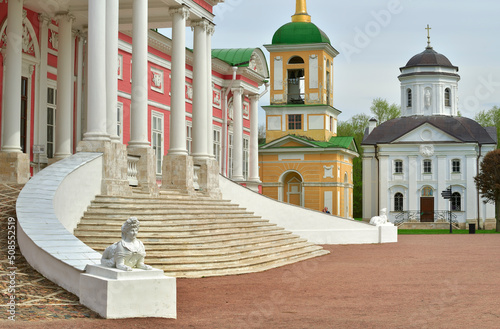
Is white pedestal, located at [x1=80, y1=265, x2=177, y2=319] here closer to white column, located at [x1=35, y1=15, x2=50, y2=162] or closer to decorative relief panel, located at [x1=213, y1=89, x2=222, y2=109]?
white column, located at [x1=35, y1=15, x2=50, y2=162]

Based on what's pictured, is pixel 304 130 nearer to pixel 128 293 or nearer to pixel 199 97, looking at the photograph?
pixel 199 97

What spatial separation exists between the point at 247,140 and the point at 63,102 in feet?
49.3

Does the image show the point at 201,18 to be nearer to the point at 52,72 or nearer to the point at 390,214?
the point at 52,72

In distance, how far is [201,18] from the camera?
20.6 metres

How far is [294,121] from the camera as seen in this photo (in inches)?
1989

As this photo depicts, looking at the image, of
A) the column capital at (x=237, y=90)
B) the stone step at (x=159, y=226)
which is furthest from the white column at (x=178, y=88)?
the column capital at (x=237, y=90)

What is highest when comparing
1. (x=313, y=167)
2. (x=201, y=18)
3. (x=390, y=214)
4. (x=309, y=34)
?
(x=309, y=34)

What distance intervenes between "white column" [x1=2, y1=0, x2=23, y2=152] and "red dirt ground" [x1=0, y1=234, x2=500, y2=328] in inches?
256

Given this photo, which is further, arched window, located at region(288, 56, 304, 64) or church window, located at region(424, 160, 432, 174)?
church window, located at region(424, 160, 432, 174)

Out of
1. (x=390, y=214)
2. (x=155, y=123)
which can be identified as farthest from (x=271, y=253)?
(x=390, y=214)

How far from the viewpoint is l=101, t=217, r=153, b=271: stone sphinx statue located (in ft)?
27.1

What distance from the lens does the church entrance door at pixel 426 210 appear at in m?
55.7

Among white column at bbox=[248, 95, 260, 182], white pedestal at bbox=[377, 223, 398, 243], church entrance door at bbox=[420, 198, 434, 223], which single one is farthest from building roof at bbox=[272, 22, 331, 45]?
white pedestal at bbox=[377, 223, 398, 243]

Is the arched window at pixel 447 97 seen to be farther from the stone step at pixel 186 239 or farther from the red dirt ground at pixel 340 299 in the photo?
the stone step at pixel 186 239
